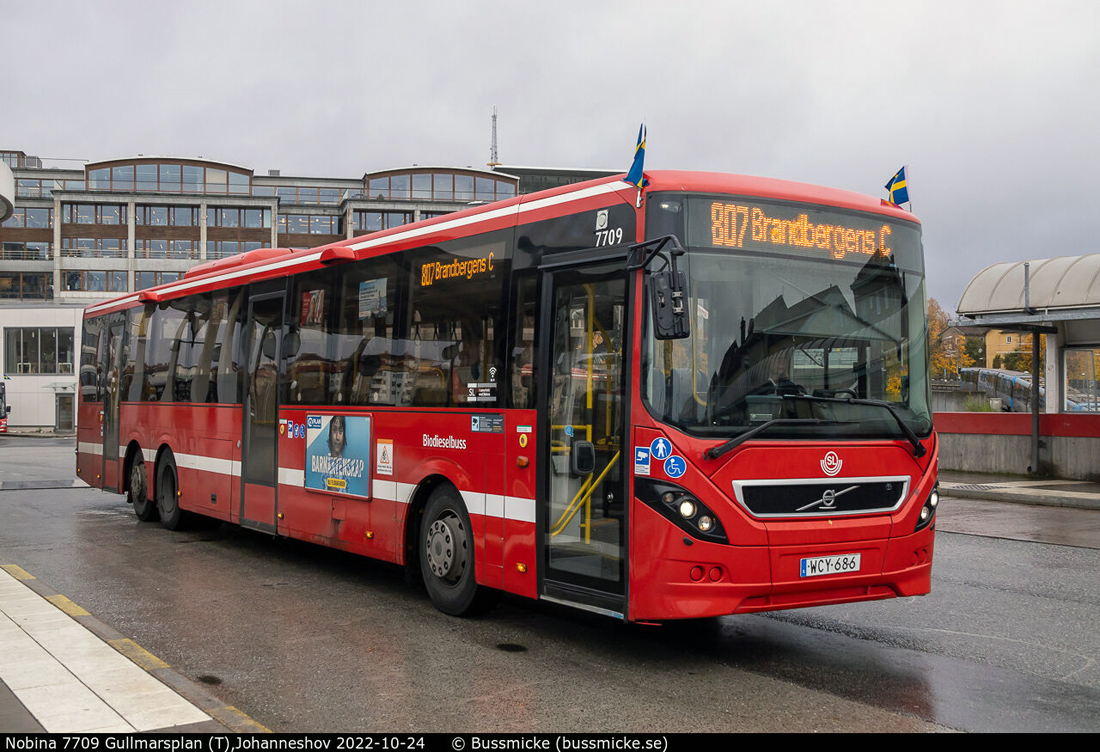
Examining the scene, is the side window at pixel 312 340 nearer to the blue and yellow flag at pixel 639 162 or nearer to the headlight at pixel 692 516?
the blue and yellow flag at pixel 639 162

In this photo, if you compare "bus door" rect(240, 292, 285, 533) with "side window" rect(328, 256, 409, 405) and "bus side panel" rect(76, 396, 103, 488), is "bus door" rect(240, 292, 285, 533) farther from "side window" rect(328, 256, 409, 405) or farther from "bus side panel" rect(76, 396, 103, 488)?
"bus side panel" rect(76, 396, 103, 488)

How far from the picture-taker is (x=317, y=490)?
407 inches

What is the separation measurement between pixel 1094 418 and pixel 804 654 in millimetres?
16787

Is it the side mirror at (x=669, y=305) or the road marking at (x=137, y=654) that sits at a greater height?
the side mirror at (x=669, y=305)

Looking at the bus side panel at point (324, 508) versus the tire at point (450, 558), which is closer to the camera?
the tire at point (450, 558)

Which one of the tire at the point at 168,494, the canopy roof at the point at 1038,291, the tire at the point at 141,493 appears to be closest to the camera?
the tire at the point at 168,494

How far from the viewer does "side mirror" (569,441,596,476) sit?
7.01 m

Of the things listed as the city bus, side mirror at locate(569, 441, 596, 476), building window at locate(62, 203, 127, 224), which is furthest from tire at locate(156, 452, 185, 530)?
→ building window at locate(62, 203, 127, 224)

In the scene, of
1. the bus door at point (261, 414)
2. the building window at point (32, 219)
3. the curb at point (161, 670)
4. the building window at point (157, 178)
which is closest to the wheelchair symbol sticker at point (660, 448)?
the curb at point (161, 670)

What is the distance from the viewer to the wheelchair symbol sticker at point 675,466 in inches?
252

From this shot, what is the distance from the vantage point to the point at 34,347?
207 feet

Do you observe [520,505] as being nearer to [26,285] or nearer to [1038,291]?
[1038,291]

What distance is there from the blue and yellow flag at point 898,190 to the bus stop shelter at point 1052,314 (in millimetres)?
13355
